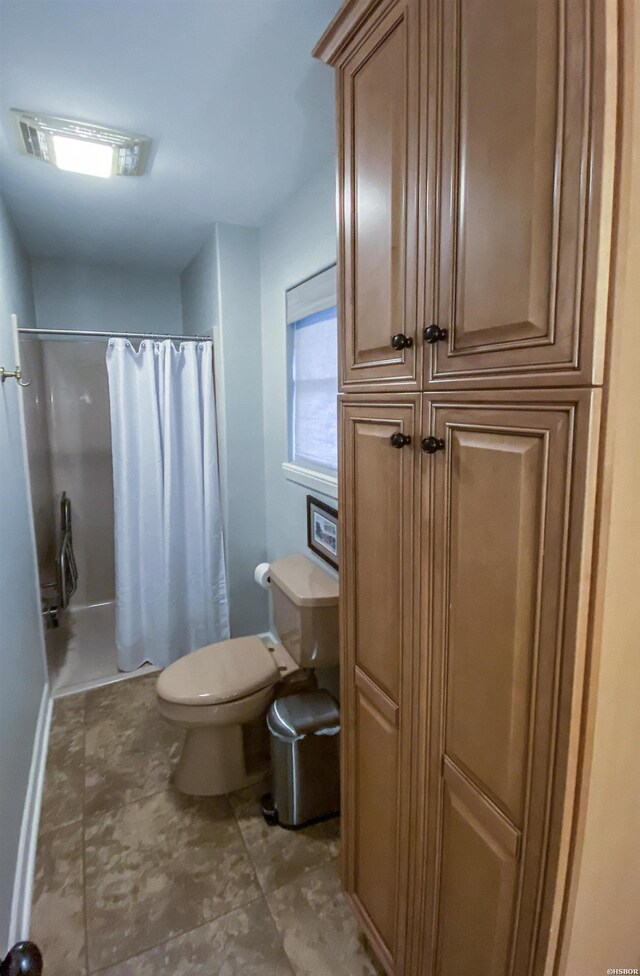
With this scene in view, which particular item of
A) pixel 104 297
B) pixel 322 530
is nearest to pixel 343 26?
pixel 322 530

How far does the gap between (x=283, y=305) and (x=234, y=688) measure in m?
1.67

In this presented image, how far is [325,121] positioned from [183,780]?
236cm

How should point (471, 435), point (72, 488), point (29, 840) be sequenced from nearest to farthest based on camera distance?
point (471, 435), point (29, 840), point (72, 488)

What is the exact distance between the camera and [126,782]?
1.94m

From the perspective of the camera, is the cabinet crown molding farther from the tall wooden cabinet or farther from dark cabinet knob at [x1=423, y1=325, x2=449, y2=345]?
dark cabinet knob at [x1=423, y1=325, x2=449, y2=345]

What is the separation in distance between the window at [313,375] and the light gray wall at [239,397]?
0.36 meters

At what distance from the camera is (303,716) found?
1.71m

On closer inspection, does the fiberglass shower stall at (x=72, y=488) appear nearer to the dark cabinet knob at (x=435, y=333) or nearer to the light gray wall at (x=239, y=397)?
the light gray wall at (x=239, y=397)

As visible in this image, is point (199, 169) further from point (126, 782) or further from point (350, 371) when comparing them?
point (126, 782)

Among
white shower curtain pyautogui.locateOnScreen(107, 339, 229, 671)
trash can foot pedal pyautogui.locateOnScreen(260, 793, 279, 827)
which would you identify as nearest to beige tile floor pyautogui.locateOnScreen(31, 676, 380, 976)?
trash can foot pedal pyautogui.locateOnScreen(260, 793, 279, 827)

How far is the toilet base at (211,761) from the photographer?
182cm

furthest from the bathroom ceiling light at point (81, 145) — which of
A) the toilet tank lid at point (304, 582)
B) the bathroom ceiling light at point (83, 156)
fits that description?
the toilet tank lid at point (304, 582)

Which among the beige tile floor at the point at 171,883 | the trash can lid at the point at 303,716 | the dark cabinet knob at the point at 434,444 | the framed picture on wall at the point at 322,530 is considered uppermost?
the dark cabinet knob at the point at 434,444

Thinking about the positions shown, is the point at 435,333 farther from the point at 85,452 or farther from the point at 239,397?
the point at 85,452
